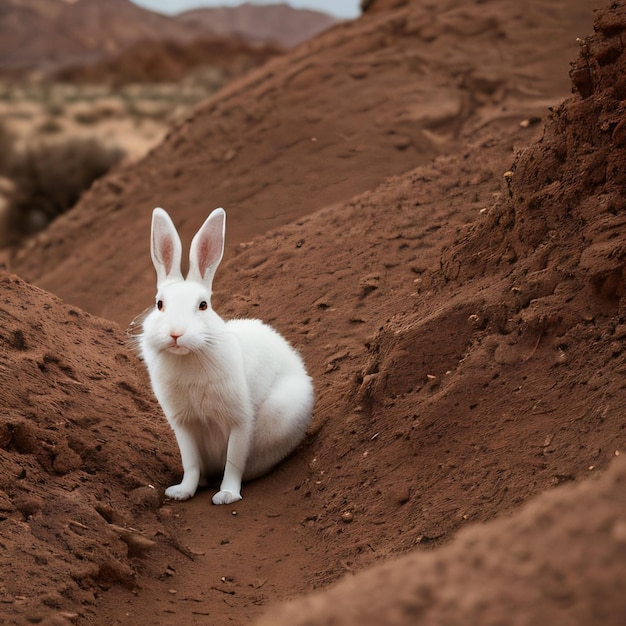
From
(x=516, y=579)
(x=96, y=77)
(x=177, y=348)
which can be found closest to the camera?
(x=516, y=579)

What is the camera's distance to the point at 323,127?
12.3 m

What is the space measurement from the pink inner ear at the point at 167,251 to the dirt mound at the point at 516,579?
3.30m

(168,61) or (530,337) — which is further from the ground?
(168,61)

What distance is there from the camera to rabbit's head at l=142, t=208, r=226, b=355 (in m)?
5.17

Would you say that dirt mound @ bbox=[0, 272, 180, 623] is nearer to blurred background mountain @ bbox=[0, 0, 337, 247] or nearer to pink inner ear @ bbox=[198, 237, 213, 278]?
pink inner ear @ bbox=[198, 237, 213, 278]

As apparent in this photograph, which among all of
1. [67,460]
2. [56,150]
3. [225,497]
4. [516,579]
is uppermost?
[56,150]

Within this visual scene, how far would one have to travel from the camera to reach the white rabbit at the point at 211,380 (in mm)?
5316

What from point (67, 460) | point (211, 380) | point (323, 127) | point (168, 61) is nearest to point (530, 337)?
point (211, 380)

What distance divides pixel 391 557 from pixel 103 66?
30251mm

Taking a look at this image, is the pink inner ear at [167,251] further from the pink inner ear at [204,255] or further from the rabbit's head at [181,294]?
the pink inner ear at [204,255]

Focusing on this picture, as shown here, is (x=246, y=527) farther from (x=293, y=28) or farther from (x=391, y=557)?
(x=293, y=28)

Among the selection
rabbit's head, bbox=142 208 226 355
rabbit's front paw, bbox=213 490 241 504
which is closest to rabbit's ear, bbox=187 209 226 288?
rabbit's head, bbox=142 208 226 355

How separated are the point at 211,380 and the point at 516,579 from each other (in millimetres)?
3315

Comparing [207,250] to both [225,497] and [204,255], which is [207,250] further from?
[225,497]
